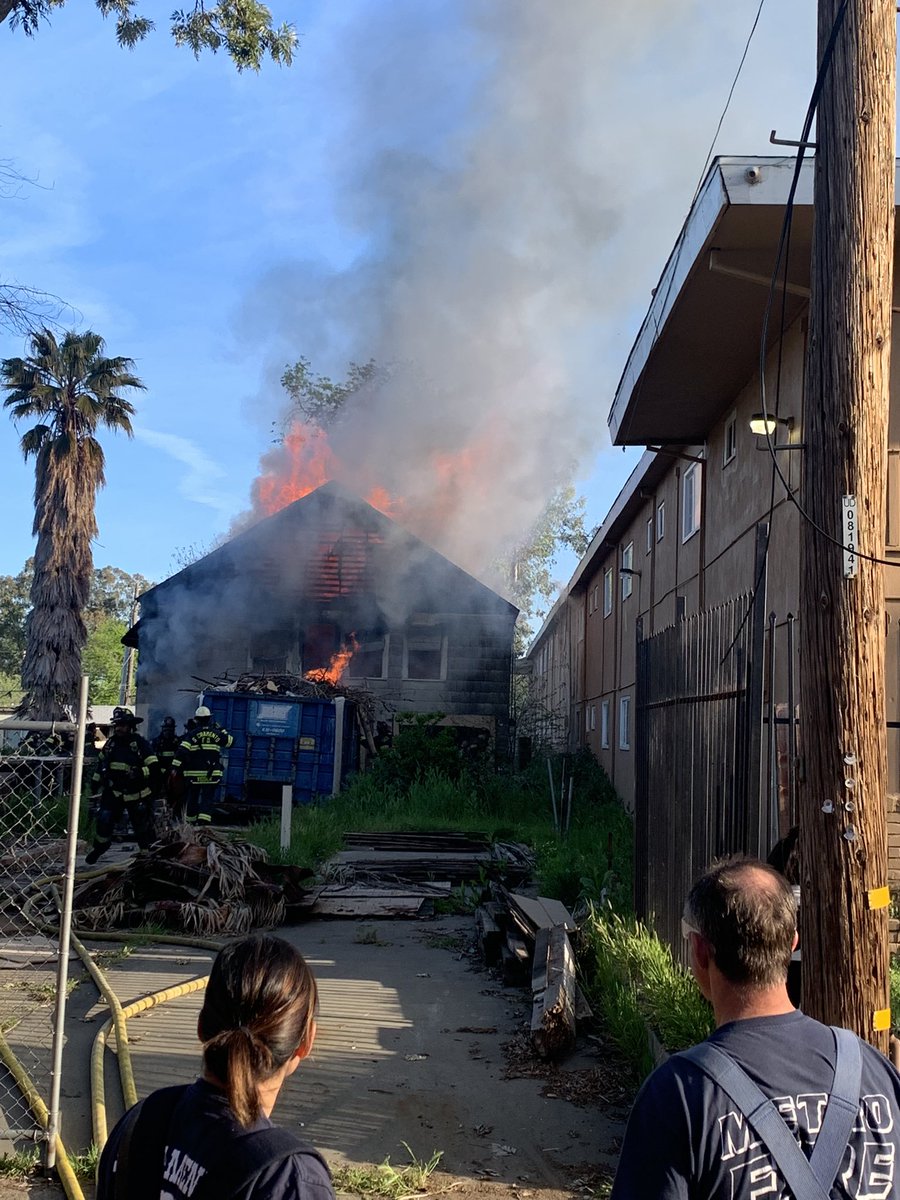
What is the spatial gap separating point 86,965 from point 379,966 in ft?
6.98

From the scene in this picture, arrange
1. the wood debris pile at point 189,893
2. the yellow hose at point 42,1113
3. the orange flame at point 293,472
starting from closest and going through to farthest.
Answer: the yellow hose at point 42,1113 < the wood debris pile at point 189,893 < the orange flame at point 293,472

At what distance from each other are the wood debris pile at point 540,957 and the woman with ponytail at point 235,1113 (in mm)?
4256

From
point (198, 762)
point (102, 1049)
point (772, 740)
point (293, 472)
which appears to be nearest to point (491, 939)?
point (772, 740)

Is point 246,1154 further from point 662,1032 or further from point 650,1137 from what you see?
point 662,1032

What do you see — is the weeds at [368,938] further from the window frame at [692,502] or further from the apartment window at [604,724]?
the apartment window at [604,724]

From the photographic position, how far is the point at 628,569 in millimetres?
18922

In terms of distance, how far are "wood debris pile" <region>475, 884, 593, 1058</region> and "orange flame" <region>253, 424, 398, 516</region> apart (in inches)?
858

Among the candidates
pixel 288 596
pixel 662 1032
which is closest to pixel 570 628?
pixel 288 596

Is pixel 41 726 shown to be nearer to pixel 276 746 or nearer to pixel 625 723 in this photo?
pixel 276 746

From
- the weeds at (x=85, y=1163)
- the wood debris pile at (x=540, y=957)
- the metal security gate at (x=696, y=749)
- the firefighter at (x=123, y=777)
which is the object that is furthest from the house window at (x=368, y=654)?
the weeds at (x=85, y=1163)

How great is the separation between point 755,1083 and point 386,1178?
301cm

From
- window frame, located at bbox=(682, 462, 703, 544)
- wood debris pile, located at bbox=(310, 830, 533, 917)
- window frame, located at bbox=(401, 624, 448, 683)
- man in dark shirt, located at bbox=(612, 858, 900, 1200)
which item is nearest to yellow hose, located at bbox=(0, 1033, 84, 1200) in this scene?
man in dark shirt, located at bbox=(612, 858, 900, 1200)

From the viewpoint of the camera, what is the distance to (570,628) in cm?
3100

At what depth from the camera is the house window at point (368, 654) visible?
23516 millimetres
